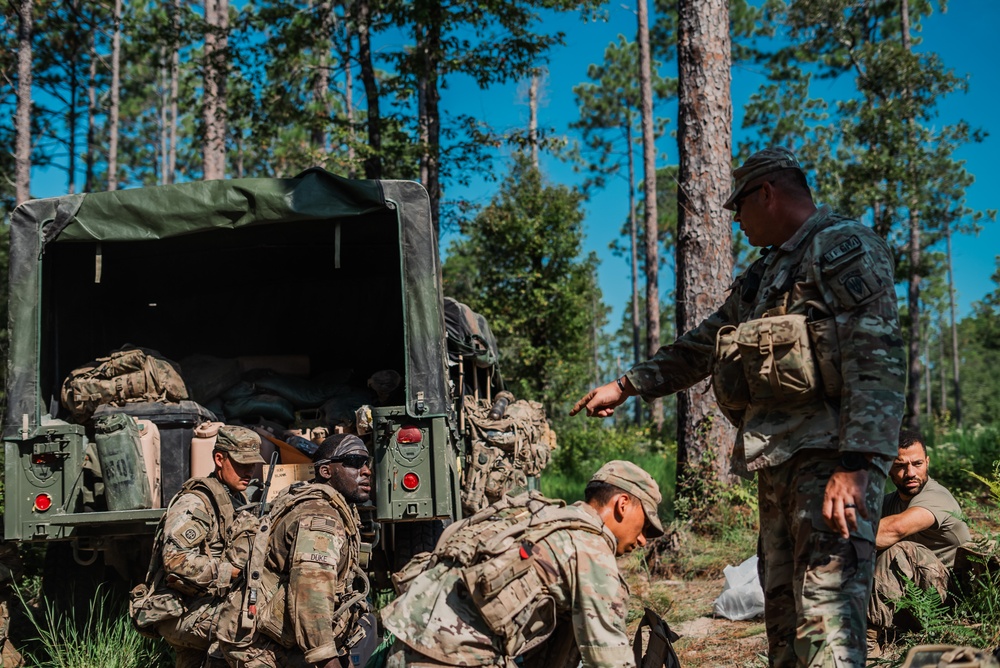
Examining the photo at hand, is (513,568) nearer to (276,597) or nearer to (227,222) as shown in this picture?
(276,597)

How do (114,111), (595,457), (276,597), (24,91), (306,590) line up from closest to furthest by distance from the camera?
(306,590) < (276,597) < (24,91) < (595,457) < (114,111)

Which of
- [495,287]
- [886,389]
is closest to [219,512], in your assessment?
[886,389]

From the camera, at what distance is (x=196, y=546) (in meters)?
4.15

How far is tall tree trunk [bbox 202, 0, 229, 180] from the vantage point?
45.9 ft

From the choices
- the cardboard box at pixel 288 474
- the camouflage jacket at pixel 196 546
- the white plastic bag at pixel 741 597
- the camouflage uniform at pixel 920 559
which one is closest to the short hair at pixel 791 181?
the camouflage uniform at pixel 920 559

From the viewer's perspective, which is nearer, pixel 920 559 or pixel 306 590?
pixel 306 590

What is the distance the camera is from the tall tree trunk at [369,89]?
12.9 metres

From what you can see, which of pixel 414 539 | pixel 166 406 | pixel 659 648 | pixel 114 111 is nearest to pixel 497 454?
pixel 414 539

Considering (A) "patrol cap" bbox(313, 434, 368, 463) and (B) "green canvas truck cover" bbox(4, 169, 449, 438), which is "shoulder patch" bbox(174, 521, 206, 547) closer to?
(A) "patrol cap" bbox(313, 434, 368, 463)

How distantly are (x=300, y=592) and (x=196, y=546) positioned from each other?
0.62 metres

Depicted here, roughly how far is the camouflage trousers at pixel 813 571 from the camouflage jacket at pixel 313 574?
1.74 meters

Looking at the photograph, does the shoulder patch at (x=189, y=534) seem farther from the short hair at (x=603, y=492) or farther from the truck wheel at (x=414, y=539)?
the short hair at (x=603, y=492)

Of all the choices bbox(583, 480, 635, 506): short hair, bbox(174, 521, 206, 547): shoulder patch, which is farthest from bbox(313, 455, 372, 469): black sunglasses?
bbox(583, 480, 635, 506): short hair

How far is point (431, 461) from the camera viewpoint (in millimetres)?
4910
